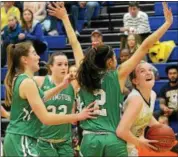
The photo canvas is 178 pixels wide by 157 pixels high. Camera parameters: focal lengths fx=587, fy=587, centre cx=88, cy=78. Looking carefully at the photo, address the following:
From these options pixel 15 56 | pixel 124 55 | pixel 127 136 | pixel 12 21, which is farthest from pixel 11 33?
pixel 127 136

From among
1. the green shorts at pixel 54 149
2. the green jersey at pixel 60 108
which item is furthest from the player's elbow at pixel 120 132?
the green shorts at pixel 54 149

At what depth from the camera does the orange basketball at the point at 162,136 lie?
16.5ft

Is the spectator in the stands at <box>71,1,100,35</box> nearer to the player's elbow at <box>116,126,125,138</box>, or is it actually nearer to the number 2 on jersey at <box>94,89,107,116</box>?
the number 2 on jersey at <box>94,89,107,116</box>

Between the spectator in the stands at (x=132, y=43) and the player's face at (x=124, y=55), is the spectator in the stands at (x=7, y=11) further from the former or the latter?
the player's face at (x=124, y=55)

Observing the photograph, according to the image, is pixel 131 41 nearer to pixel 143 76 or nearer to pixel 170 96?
pixel 170 96

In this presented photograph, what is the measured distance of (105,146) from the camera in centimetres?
466

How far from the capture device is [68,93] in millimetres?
5930

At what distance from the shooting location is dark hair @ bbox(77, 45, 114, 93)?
4.66 meters

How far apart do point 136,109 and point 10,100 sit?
46.6 inches

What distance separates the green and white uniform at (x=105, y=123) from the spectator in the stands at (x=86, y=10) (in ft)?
22.4

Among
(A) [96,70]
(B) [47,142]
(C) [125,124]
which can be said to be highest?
(A) [96,70]

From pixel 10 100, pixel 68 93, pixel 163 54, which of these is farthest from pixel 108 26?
pixel 10 100

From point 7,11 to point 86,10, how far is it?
1624mm

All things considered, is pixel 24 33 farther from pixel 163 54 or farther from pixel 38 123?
pixel 38 123
